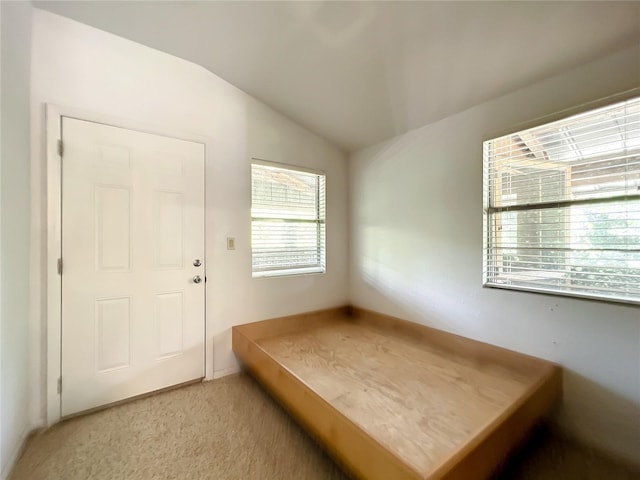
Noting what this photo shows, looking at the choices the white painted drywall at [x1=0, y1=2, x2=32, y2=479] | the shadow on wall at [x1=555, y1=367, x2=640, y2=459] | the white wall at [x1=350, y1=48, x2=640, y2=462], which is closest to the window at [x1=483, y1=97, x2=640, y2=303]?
the white wall at [x1=350, y1=48, x2=640, y2=462]

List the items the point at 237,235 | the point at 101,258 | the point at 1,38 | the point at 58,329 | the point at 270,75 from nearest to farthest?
the point at 1,38, the point at 58,329, the point at 101,258, the point at 270,75, the point at 237,235

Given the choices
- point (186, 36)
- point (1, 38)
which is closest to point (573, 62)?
point (186, 36)

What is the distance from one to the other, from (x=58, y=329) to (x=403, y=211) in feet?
9.17

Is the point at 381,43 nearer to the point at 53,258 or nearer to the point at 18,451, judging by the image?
the point at 53,258

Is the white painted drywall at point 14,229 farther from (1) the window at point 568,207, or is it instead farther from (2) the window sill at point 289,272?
(1) the window at point 568,207

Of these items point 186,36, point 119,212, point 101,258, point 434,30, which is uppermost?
point 186,36

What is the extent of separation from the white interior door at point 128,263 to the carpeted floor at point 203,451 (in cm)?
26

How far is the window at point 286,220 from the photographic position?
8.31 feet

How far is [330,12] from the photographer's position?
1.53m

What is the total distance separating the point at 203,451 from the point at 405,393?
121cm

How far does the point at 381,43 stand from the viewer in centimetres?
164

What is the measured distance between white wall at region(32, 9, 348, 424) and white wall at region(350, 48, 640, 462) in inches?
19.3

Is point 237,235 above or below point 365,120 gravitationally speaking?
below

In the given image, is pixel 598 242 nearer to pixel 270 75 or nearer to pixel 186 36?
pixel 270 75
